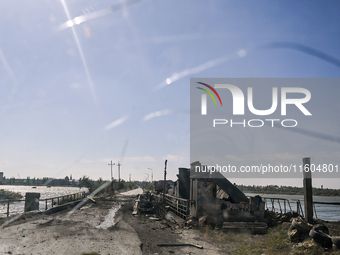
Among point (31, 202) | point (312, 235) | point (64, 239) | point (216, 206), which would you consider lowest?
point (64, 239)

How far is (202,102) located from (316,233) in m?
11.6

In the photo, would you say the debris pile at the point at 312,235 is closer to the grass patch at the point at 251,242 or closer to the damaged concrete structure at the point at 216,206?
the grass patch at the point at 251,242

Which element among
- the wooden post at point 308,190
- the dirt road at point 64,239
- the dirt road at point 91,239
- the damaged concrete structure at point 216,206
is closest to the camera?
the dirt road at point 64,239

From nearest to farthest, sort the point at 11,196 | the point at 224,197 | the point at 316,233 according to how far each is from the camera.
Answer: the point at 316,233
the point at 224,197
the point at 11,196

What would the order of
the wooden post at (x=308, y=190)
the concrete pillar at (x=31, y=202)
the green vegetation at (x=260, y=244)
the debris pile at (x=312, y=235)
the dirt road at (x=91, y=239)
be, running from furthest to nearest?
the concrete pillar at (x=31, y=202) < the wooden post at (x=308, y=190) < the dirt road at (x=91, y=239) < the green vegetation at (x=260, y=244) < the debris pile at (x=312, y=235)

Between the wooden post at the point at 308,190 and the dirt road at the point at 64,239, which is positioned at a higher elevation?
the wooden post at the point at 308,190

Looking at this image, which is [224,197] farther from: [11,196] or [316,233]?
[11,196]

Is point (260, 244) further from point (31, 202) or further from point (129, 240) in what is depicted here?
point (31, 202)

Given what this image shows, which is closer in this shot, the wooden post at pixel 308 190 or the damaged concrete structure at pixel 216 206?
the wooden post at pixel 308 190

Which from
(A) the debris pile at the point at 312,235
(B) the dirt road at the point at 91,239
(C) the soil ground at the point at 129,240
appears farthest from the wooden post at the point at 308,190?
(B) the dirt road at the point at 91,239

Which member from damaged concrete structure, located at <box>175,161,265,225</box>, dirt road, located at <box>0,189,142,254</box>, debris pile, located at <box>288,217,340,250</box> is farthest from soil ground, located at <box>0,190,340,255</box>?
damaged concrete structure, located at <box>175,161,265,225</box>

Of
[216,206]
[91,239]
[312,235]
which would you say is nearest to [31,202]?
[91,239]

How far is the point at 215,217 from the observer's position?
1588cm

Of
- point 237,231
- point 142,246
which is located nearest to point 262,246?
point 237,231
